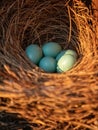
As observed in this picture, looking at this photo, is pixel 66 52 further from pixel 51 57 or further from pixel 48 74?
pixel 48 74

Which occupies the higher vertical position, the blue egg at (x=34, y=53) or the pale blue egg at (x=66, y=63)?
the blue egg at (x=34, y=53)

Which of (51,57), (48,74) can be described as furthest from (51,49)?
(48,74)

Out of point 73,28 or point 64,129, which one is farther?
point 73,28

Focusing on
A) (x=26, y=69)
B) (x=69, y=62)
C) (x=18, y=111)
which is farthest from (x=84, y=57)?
(x=18, y=111)

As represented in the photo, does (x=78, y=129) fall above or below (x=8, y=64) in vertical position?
below

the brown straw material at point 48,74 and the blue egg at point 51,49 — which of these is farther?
the blue egg at point 51,49

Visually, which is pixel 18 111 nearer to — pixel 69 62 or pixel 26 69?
pixel 26 69
